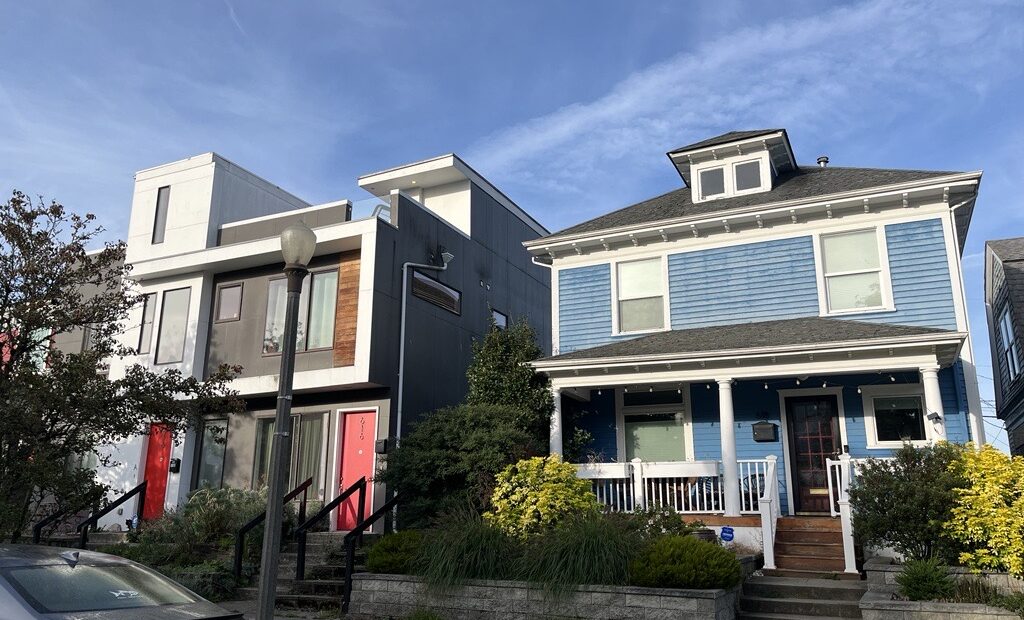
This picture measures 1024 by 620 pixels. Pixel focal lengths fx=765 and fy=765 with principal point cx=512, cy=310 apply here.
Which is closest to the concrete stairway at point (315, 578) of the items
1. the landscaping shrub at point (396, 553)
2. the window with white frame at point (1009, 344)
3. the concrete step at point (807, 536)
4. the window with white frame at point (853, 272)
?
the landscaping shrub at point (396, 553)

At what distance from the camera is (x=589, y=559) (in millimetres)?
8562

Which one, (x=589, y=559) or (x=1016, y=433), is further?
(x=1016, y=433)

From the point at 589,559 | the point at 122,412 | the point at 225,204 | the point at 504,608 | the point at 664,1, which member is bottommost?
the point at 504,608

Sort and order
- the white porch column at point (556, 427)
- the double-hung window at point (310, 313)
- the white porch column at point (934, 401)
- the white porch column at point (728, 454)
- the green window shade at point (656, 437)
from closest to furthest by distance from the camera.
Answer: the white porch column at point (934, 401) → the white porch column at point (728, 454) → the white porch column at point (556, 427) → the green window shade at point (656, 437) → the double-hung window at point (310, 313)

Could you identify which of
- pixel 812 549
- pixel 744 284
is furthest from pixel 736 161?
pixel 812 549

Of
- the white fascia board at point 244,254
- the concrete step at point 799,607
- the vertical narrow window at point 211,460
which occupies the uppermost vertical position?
the white fascia board at point 244,254

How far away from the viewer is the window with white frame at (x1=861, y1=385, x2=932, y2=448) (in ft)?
40.8

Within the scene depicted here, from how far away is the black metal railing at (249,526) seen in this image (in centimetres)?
1134

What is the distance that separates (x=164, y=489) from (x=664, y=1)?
Result: 1372 cm

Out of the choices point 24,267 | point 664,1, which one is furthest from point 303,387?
point 664,1

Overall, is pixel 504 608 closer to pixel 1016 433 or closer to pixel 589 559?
pixel 589 559

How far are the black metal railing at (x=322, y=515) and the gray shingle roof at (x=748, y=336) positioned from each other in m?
3.97

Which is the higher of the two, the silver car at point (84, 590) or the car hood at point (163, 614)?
the silver car at point (84, 590)

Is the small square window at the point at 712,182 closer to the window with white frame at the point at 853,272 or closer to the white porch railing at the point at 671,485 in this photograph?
the window with white frame at the point at 853,272
